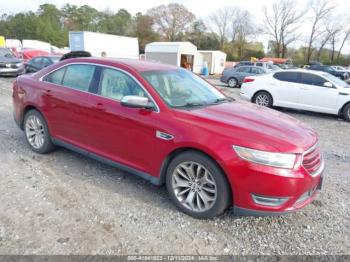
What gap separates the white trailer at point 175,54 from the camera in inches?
1203

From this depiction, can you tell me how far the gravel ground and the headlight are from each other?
747 millimetres

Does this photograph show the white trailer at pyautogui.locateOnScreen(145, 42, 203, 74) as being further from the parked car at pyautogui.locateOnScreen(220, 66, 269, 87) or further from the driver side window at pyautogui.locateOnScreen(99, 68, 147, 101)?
the driver side window at pyautogui.locateOnScreen(99, 68, 147, 101)

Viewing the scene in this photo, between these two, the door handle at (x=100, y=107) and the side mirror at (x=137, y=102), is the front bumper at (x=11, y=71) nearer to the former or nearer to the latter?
the door handle at (x=100, y=107)

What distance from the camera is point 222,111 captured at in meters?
3.33

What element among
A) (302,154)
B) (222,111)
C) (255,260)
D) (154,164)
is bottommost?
(255,260)

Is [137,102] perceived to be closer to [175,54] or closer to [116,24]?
[175,54]

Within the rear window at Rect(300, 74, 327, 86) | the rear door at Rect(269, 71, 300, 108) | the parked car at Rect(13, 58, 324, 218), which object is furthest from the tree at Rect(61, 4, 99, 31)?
the parked car at Rect(13, 58, 324, 218)

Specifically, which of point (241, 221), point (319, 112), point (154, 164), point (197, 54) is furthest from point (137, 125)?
point (197, 54)

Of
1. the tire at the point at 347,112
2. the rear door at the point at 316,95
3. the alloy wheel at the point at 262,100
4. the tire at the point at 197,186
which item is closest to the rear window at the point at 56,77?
the tire at the point at 197,186

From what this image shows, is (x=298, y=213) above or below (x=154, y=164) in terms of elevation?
below

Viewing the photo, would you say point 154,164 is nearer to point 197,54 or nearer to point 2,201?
point 2,201

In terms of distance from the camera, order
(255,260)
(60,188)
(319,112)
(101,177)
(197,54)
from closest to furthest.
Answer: (255,260) → (60,188) → (101,177) → (319,112) → (197,54)

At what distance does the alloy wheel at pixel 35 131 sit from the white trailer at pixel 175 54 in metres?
25.5

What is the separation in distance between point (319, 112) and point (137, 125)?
7.78 metres
